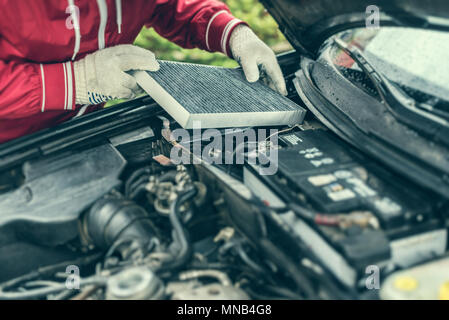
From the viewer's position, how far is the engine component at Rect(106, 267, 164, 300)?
77cm

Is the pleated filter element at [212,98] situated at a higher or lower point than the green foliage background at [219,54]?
higher

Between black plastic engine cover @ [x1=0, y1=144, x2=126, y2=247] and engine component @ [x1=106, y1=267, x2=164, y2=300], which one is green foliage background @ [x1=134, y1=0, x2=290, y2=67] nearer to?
black plastic engine cover @ [x1=0, y1=144, x2=126, y2=247]

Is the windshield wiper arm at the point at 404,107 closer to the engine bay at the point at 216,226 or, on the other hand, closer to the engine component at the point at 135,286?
the engine bay at the point at 216,226

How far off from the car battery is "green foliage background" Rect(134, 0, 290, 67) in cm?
291

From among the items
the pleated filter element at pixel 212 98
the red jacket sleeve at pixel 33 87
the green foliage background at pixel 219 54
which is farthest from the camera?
the green foliage background at pixel 219 54

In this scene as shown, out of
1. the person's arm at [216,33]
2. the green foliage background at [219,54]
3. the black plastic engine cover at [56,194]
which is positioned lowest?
the green foliage background at [219,54]

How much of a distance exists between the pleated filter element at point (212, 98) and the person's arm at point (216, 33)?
0.10 m

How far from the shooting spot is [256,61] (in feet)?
5.16

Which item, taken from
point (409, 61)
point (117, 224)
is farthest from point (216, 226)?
point (409, 61)

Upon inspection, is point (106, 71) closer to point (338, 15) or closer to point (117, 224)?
point (117, 224)

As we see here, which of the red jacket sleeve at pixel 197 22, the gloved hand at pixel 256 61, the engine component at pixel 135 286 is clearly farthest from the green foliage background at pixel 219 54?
the engine component at pixel 135 286

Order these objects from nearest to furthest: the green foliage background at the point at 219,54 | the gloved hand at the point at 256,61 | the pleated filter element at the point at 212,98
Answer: the pleated filter element at the point at 212,98, the gloved hand at the point at 256,61, the green foliage background at the point at 219,54

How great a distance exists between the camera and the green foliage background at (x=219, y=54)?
12.9 ft
